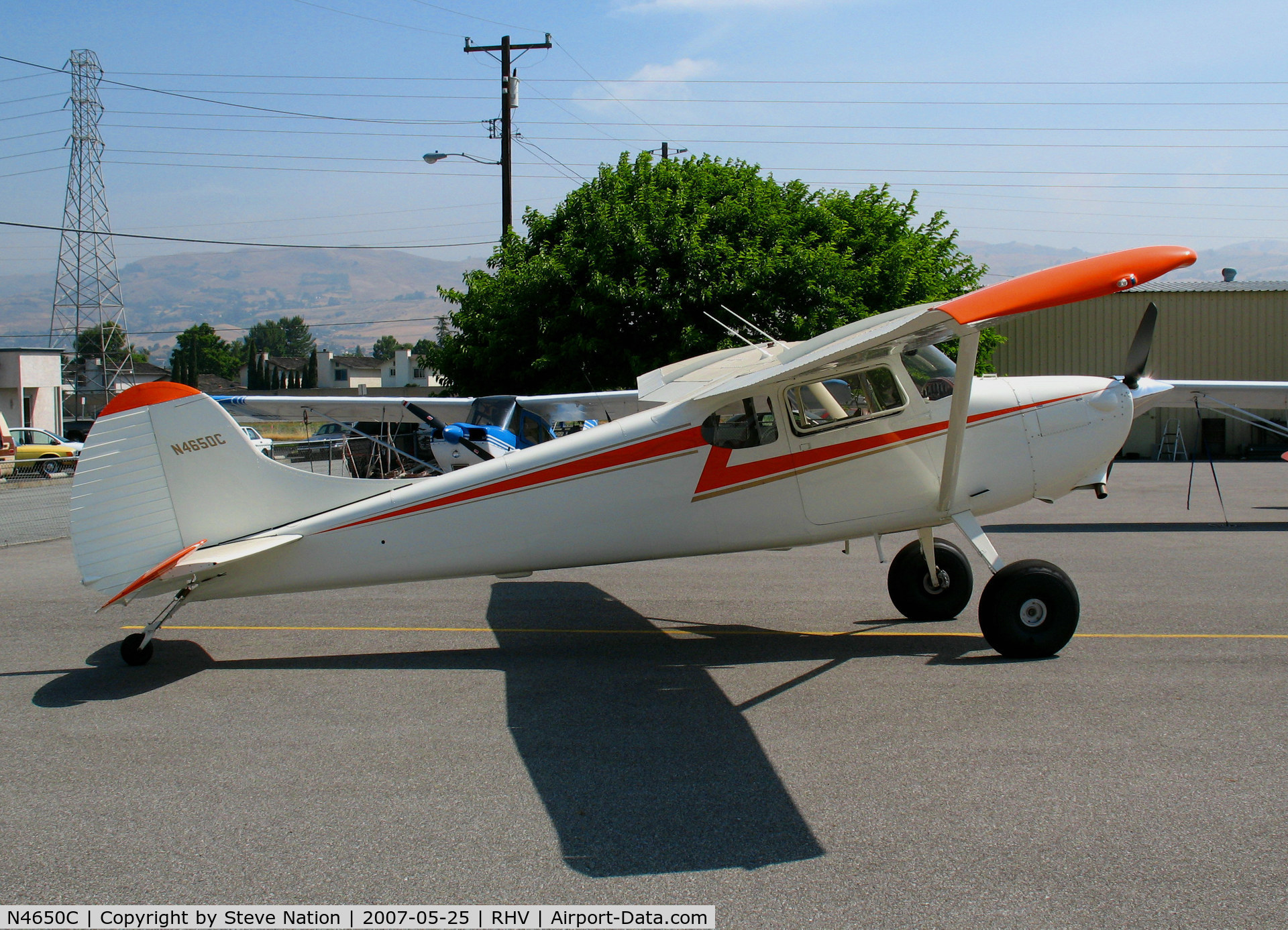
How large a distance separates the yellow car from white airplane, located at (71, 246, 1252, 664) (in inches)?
1034

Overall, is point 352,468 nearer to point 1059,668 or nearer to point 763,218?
point 763,218

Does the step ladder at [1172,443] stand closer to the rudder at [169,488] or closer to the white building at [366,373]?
the rudder at [169,488]

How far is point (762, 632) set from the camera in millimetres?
7746

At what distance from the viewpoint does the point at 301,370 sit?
452 feet

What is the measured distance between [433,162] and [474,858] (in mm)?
26566

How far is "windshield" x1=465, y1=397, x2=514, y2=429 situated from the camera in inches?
715

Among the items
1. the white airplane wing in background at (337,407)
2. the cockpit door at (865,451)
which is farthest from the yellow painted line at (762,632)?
Result: the white airplane wing in background at (337,407)

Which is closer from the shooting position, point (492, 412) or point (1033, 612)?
point (1033, 612)

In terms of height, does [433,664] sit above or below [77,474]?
below

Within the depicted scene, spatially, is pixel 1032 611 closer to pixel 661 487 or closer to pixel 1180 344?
pixel 661 487

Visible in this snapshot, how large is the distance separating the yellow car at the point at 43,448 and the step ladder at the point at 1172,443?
38.6m

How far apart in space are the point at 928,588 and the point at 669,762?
3.90 m

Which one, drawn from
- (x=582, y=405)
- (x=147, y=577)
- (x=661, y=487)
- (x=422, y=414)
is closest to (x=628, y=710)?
(x=661, y=487)

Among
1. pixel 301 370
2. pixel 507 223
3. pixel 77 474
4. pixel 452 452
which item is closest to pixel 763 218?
pixel 507 223
